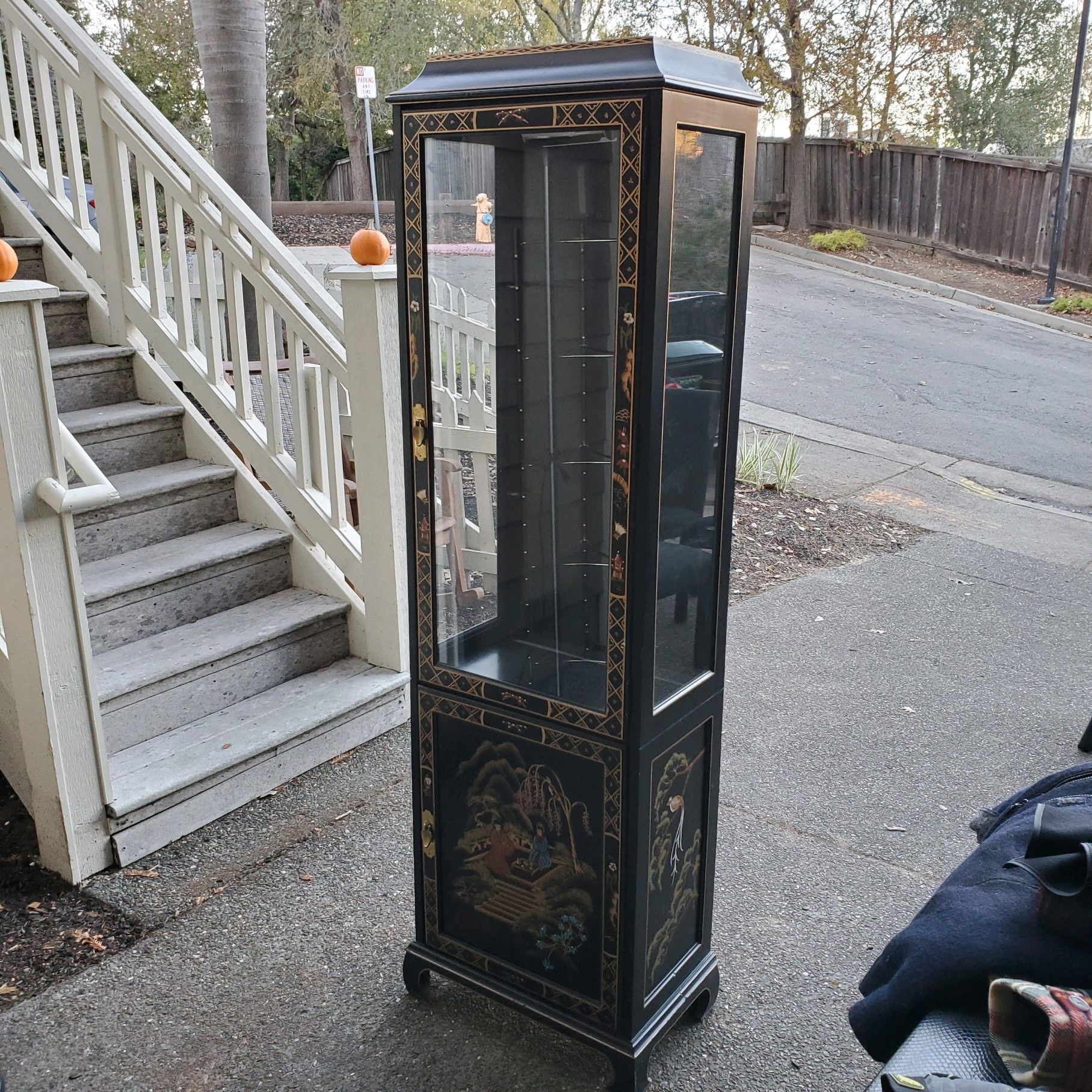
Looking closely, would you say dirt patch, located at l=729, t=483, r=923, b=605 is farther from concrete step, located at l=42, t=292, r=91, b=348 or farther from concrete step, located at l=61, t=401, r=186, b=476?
concrete step, located at l=42, t=292, r=91, b=348

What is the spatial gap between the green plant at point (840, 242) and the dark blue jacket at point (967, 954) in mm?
15800

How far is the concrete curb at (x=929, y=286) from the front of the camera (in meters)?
12.6

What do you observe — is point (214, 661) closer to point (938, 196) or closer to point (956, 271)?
point (956, 271)

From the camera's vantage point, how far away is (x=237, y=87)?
5664 millimetres

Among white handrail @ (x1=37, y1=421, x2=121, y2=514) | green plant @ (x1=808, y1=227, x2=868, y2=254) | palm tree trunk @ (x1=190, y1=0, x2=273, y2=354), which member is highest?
palm tree trunk @ (x1=190, y1=0, x2=273, y2=354)

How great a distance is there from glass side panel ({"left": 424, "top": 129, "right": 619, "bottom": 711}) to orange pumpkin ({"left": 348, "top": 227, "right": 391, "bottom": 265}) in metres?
1.28

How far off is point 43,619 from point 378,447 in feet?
4.21

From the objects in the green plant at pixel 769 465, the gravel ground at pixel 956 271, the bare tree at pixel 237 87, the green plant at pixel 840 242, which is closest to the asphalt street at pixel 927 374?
the gravel ground at pixel 956 271

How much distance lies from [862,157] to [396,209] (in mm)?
17720

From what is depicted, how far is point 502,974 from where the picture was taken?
2.36 meters

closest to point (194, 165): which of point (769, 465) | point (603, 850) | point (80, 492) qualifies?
point (80, 492)

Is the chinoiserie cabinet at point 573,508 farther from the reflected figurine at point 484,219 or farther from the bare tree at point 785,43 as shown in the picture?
the bare tree at point 785,43

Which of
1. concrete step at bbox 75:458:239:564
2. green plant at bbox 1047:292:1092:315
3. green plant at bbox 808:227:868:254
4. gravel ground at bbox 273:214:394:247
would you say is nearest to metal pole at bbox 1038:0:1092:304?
green plant at bbox 1047:292:1092:315

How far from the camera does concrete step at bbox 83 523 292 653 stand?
11.6 feet
